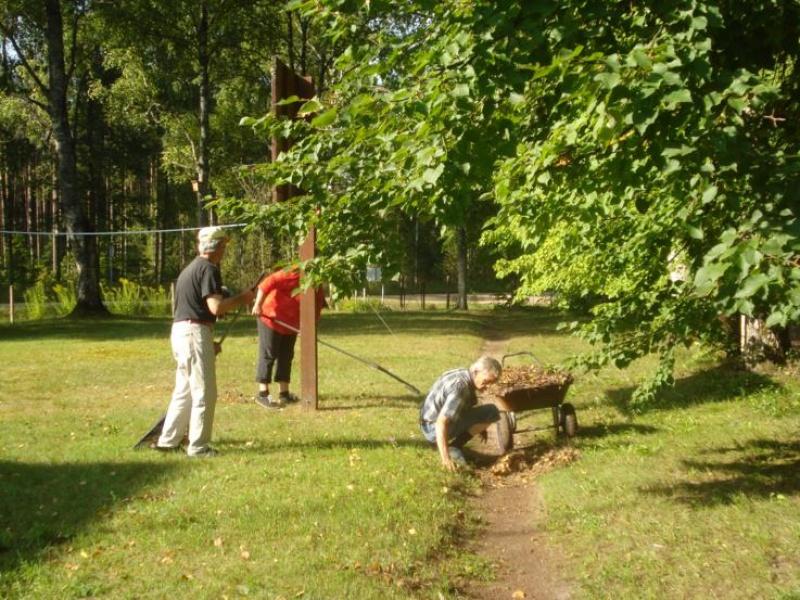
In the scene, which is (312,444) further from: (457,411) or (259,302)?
(259,302)

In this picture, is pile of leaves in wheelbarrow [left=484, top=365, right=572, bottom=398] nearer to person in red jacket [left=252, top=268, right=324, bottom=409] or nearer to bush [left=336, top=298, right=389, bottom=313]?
person in red jacket [left=252, top=268, right=324, bottom=409]

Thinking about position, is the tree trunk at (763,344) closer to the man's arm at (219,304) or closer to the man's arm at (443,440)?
the man's arm at (443,440)

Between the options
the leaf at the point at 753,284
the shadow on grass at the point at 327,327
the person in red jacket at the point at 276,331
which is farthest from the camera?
the shadow on grass at the point at 327,327

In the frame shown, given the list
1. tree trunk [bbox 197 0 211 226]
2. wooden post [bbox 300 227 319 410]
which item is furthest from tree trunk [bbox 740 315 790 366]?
tree trunk [bbox 197 0 211 226]

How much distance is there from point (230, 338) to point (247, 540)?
14256 millimetres

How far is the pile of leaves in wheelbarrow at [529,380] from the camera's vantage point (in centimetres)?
784

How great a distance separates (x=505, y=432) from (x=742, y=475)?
2.06 metres

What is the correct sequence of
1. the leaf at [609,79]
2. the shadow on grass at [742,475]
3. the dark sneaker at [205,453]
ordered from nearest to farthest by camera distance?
the leaf at [609,79]
the shadow on grass at [742,475]
the dark sneaker at [205,453]

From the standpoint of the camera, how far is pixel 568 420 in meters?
8.49

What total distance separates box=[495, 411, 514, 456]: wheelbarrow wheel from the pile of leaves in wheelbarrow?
0.75ft

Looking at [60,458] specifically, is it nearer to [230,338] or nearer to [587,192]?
[587,192]

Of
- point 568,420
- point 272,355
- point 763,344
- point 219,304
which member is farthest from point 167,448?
point 763,344

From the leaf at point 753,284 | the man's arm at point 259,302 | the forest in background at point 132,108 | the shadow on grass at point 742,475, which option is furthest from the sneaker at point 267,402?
the forest in background at point 132,108

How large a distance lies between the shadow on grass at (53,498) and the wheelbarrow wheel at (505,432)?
9.79 feet
